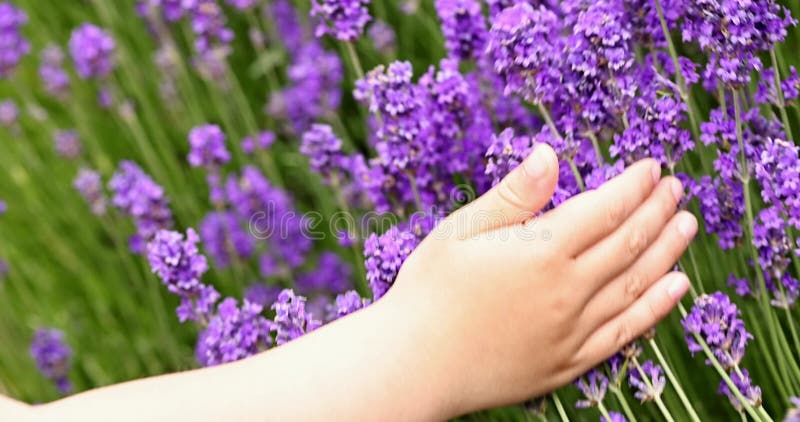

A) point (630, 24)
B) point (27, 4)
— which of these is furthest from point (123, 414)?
point (27, 4)

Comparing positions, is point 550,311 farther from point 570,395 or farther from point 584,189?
point 570,395

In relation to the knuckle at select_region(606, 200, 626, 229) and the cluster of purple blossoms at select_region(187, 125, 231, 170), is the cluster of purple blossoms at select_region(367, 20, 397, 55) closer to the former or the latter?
the cluster of purple blossoms at select_region(187, 125, 231, 170)

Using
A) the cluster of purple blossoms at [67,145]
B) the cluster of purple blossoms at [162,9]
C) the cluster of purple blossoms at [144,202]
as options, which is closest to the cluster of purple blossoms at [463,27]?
the cluster of purple blossoms at [144,202]

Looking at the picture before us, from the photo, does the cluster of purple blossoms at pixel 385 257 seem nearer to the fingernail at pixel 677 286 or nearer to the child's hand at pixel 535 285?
the child's hand at pixel 535 285

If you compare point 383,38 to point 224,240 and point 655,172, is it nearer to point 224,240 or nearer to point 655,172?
point 224,240

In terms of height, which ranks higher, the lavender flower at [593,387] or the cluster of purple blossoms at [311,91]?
the cluster of purple blossoms at [311,91]

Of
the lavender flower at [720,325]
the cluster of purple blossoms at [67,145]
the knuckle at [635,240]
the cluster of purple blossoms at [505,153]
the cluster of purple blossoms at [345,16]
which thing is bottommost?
the lavender flower at [720,325]

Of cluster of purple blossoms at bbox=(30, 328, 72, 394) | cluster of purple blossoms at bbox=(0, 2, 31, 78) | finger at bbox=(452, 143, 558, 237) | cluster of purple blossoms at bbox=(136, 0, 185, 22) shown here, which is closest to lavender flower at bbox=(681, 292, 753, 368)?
finger at bbox=(452, 143, 558, 237)
